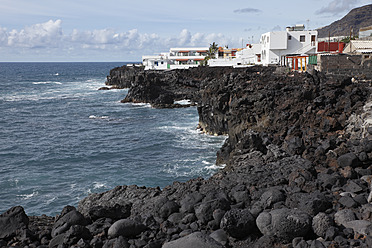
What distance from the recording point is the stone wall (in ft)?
113

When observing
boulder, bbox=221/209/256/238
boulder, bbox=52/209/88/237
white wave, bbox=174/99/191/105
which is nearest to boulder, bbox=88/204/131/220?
boulder, bbox=52/209/88/237

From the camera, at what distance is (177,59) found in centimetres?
12569

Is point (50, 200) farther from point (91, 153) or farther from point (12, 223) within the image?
point (12, 223)

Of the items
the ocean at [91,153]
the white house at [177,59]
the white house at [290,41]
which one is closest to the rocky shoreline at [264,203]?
the ocean at [91,153]

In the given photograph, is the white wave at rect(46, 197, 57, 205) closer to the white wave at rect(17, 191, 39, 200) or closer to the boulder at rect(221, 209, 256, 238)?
the white wave at rect(17, 191, 39, 200)

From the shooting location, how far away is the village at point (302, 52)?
37250 mm

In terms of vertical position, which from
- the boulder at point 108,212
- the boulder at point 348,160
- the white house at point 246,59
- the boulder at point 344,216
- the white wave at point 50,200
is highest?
the white house at point 246,59

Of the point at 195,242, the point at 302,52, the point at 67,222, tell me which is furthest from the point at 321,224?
the point at 302,52

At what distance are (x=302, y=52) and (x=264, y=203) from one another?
65986 mm

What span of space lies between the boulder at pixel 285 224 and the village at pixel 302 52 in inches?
1097

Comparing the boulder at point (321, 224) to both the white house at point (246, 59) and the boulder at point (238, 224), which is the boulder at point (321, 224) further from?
the white house at point (246, 59)

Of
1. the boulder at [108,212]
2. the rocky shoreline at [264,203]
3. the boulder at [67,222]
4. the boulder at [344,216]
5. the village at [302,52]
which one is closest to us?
the rocky shoreline at [264,203]

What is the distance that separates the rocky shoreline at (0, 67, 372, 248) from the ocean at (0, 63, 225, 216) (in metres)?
7.30

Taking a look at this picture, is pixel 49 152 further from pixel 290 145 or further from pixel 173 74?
pixel 173 74
